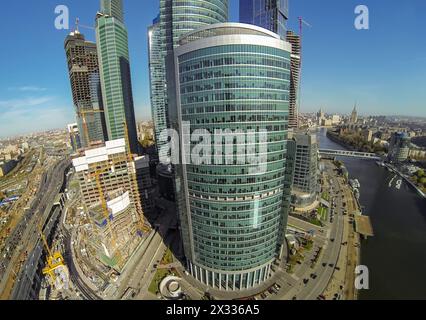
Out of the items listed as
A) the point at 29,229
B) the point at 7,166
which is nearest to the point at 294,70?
the point at 29,229

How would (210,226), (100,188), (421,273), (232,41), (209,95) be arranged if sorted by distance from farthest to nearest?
1. (100,188)
2. (421,273)
3. (210,226)
4. (209,95)
5. (232,41)

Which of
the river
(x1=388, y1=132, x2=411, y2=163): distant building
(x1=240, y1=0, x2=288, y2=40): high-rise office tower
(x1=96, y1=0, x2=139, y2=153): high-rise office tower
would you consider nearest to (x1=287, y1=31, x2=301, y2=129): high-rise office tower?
(x1=240, y1=0, x2=288, y2=40): high-rise office tower

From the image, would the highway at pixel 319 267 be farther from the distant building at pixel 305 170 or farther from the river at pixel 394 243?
the distant building at pixel 305 170

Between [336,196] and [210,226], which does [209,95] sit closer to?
[210,226]

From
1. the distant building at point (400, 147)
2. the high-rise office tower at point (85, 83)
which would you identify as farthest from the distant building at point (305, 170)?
the high-rise office tower at point (85, 83)

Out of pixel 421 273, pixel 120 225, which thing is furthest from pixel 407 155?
pixel 120 225

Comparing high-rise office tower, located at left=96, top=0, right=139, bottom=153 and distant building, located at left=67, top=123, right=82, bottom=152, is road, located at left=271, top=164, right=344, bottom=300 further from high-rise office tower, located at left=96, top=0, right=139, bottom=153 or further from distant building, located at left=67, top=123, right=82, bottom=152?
distant building, located at left=67, top=123, right=82, bottom=152
